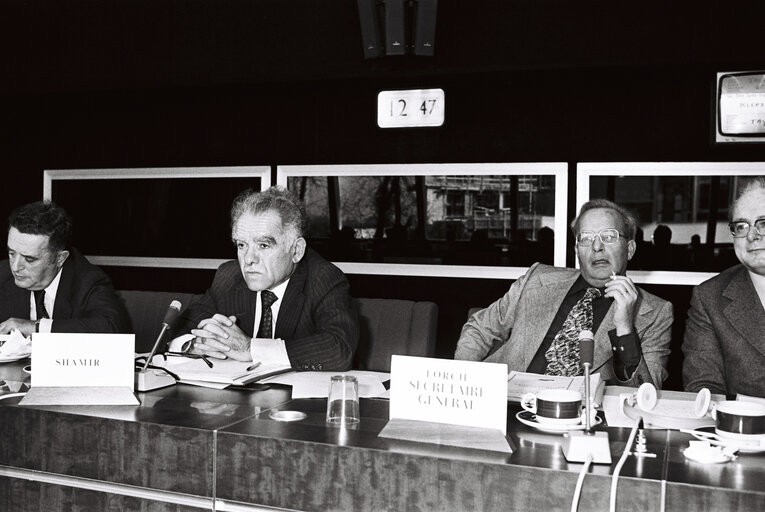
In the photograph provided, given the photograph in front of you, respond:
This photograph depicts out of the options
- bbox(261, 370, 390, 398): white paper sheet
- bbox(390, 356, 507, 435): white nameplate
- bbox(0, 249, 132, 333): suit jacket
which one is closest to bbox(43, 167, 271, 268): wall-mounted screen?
bbox(0, 249, 132, 333): suit jacket

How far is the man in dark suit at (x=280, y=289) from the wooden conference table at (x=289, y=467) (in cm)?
60

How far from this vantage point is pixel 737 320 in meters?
2.19

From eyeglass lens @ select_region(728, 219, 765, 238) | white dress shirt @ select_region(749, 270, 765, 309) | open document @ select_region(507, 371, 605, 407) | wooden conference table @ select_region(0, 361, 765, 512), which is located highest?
eyeglass lens @ select_region(728, 219, 765, 238)

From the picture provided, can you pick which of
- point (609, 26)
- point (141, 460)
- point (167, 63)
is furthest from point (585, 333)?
point (167, 63)

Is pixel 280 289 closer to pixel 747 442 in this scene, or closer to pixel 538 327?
pixel 538 327

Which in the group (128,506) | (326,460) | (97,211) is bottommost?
(128,506)

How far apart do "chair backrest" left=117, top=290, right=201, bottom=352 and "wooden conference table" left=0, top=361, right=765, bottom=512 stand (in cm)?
127

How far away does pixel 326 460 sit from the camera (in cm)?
141

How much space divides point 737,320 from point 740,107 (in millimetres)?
1593

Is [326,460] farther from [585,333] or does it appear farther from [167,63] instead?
[167,63]

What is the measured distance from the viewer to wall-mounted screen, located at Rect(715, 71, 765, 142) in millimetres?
3365

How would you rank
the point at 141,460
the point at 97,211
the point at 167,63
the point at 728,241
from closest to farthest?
the point at 141,460
the point at 728,241
the point at 167,63
the point at 97,211

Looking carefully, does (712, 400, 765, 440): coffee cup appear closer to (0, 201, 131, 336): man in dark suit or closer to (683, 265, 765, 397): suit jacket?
(683, 265, 765, 397): suit jacket

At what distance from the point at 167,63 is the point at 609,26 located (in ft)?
6.99
